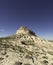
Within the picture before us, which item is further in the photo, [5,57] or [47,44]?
[47,44]

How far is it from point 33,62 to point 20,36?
2692cm

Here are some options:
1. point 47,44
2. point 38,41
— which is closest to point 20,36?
point 38,41

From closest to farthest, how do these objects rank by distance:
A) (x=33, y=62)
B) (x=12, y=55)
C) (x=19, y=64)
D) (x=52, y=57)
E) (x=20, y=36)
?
(x=19, y=64) < (x=33, y=62) < (x=12, y=55) < (x=52, y=57) < (x=20, y=36)

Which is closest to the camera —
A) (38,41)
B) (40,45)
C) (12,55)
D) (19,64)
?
(19,64)

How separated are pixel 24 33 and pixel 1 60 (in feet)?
103

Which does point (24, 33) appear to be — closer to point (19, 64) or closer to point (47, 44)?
point (47, 44)

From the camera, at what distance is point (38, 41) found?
165ft

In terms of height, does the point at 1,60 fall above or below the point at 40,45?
below

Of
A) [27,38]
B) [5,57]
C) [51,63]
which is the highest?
[27,38]

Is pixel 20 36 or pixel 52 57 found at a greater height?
pixel 20 36

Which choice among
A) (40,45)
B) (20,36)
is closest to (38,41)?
(40,45)

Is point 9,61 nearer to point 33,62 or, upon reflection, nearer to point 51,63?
point 33,62

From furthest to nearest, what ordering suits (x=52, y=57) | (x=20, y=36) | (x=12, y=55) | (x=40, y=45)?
1. (x=20, y=36)
2. (x=40, y=45)
3. (x=52, y=57)
4. (x=12, y=55)

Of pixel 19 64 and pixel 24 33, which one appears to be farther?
pixel 24 33
